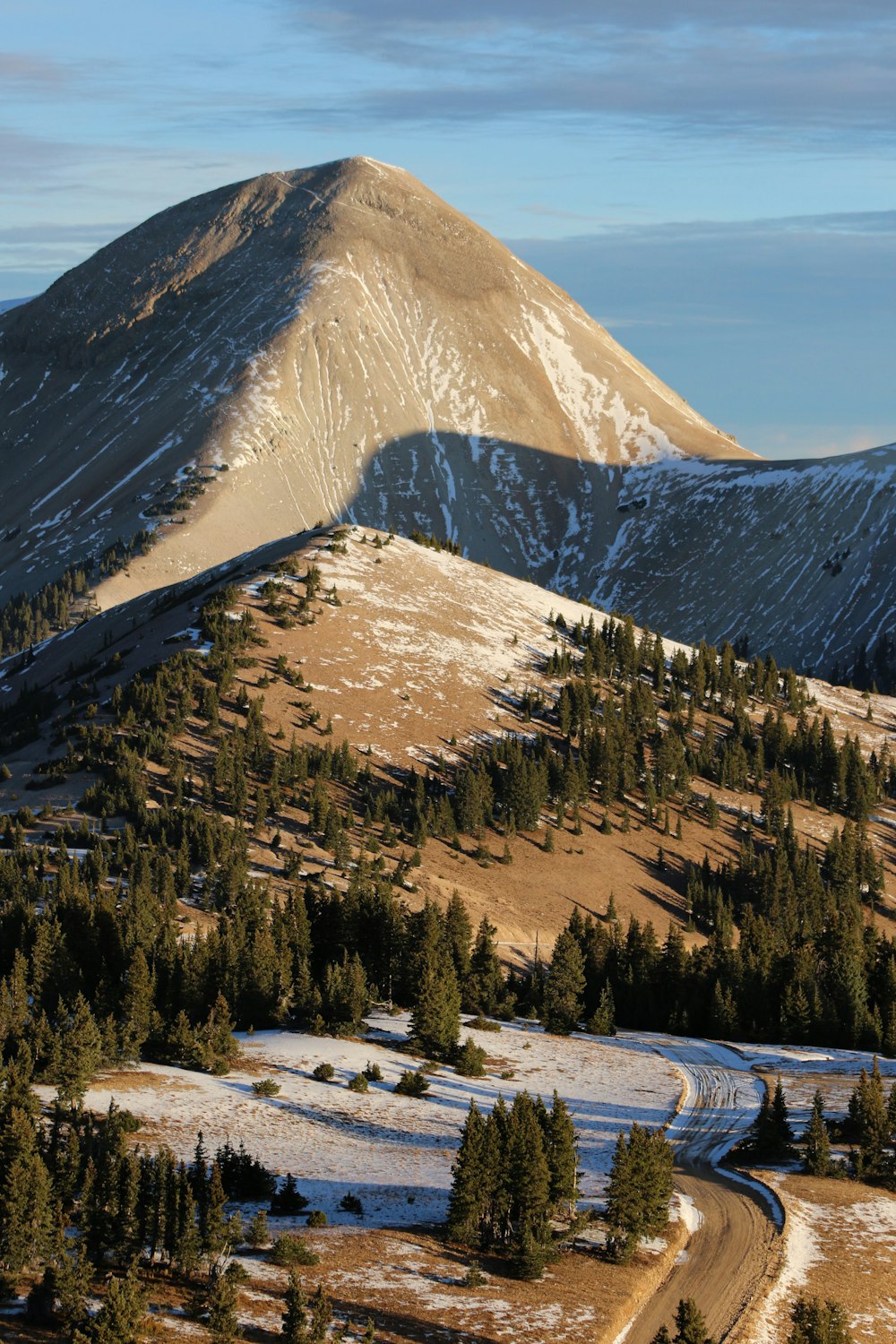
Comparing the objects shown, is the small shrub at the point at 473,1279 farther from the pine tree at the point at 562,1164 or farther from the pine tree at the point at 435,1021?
the pine tree at the point at 435,1021

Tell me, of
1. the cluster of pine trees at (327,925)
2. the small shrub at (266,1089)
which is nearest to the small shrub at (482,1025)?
the cluster of pine trees at (327,925)

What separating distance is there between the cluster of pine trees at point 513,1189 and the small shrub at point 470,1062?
24693mm

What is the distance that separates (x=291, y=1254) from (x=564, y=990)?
62973mm

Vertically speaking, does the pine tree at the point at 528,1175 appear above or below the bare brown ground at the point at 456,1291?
above

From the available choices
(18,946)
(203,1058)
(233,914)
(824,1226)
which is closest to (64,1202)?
(203,1058)

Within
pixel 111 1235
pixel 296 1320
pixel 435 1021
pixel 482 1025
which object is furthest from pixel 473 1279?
pixel 482 1025

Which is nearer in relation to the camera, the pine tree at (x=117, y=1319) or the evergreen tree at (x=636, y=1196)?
the pine tree at (x=117, y=1319)

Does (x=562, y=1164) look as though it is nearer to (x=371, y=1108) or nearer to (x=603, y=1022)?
(x=371, y=1108)

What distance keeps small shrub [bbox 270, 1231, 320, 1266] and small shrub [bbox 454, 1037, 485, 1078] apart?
105ft

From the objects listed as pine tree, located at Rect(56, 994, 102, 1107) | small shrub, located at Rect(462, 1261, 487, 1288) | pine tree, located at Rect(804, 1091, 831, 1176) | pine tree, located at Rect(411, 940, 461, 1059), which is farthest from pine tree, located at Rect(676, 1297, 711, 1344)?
pine tree, located at Rect(411, 940, 461, 1059)

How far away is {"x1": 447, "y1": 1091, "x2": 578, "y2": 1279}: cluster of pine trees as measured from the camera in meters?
62.4

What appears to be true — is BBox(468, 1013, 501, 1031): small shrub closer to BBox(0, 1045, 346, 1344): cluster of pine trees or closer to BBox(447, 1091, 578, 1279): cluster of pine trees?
BBox(447, 1091, 578, 1279): cluster of pine trees

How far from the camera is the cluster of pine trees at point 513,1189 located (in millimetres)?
62406

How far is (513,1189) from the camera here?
208ft
